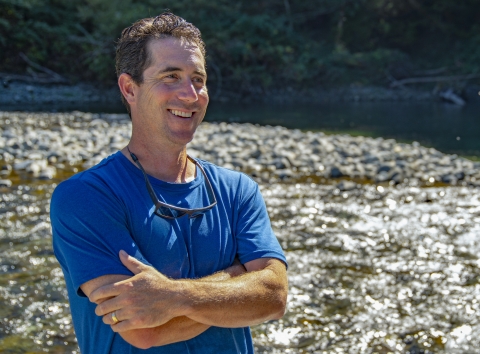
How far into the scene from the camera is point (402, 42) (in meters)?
30.2

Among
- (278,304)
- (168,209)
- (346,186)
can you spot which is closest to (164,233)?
(168,209)

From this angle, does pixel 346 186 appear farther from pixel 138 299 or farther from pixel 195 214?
pixel 138 299

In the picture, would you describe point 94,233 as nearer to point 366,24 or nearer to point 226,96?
point 226,96

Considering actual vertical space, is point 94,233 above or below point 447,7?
below

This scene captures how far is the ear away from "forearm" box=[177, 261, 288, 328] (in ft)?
2.09

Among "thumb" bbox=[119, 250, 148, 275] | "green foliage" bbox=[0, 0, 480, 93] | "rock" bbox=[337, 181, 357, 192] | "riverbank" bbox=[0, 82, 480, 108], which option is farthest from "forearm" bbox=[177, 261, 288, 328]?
"green foliage" bbox=[0, 0, 480, 93]

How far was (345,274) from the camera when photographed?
5.23 metres

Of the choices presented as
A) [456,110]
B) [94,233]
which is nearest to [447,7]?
[456,110]

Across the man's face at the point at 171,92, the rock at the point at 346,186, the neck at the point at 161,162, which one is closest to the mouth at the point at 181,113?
the man's face at the point at 171,92

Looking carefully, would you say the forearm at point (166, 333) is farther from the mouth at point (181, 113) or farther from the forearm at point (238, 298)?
the mouth at point (181, 113)

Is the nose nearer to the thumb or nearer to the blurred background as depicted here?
the thumb

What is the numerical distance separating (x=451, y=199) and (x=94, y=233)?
6.87 meters

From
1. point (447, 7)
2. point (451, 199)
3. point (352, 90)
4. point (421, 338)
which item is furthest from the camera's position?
point (447, 7)

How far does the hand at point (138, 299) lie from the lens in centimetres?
166
